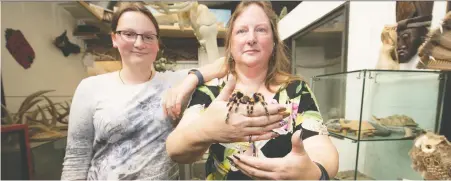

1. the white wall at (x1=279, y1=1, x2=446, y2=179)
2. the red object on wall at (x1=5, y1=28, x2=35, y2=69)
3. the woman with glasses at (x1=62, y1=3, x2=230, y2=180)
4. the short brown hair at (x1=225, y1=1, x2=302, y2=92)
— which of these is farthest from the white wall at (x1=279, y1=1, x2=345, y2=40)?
the red object on wall at (x1=5, y1=28, x2=35, y2=69)

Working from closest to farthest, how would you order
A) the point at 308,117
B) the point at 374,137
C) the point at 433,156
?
the point at 308,117, the point at 433,156, the point at 374,137

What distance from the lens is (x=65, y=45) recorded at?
0.77 m

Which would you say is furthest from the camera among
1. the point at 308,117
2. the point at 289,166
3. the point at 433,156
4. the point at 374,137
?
the point at 374,137

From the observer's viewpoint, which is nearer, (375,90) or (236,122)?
(236,122)

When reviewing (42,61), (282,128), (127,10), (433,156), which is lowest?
(433,156)

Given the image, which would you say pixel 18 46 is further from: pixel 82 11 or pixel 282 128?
pixel 282 128

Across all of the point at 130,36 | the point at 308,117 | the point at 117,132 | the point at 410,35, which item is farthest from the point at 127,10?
the point at 410,35

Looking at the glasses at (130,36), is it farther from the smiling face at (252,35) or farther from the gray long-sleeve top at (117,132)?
the smiling face at (252,35)

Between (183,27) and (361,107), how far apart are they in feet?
2.08

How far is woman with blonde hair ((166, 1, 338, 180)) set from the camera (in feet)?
1.48

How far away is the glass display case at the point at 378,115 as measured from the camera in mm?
792

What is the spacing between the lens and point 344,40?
2.69 feet

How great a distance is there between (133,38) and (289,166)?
496mm

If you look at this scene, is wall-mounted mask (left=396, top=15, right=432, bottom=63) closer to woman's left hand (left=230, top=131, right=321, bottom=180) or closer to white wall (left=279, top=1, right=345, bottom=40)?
white wall (left=279, top=1, right=345, bottom=40)
